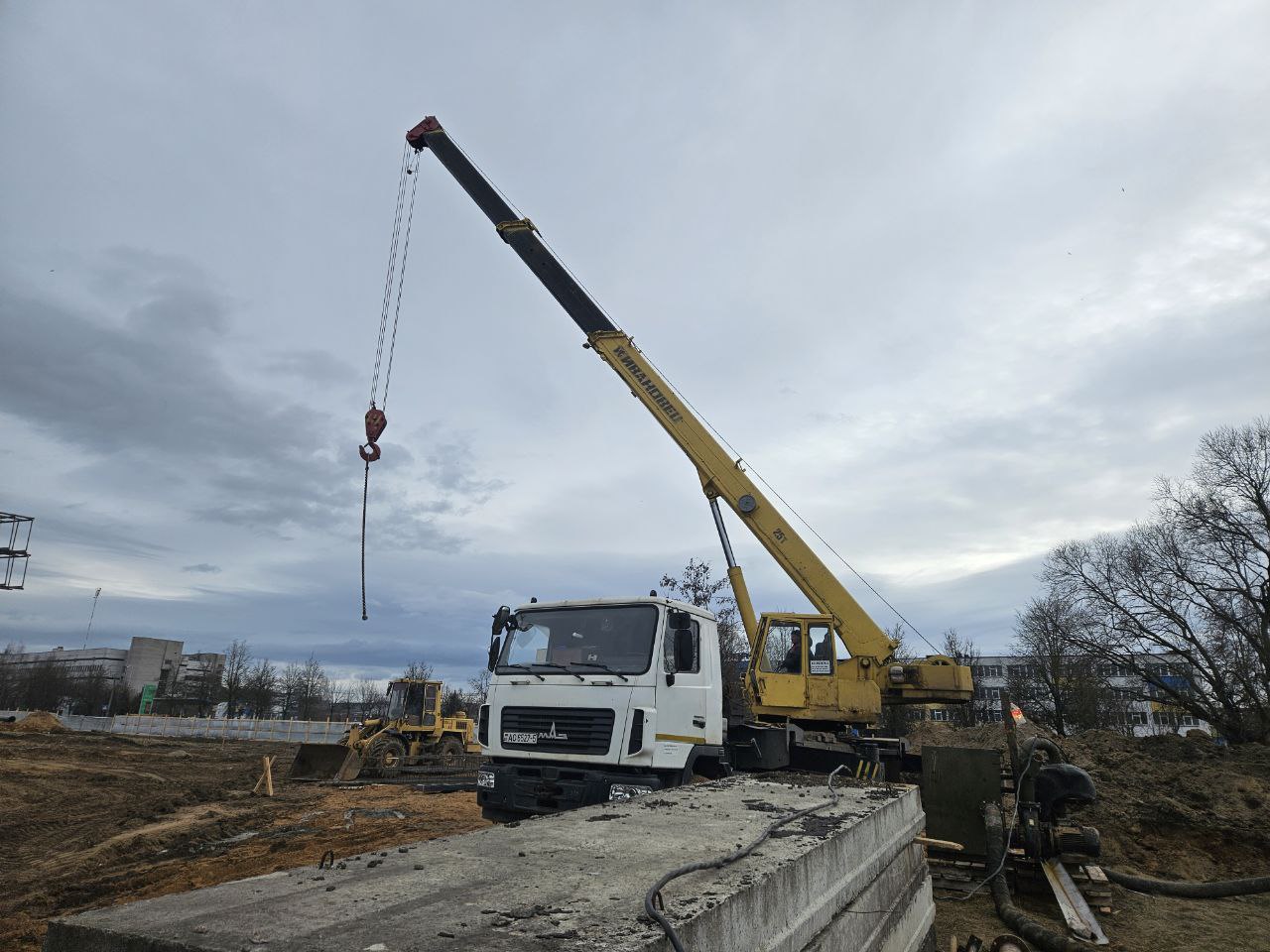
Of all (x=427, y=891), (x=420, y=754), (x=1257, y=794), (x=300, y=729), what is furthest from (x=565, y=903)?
(x=300, y=729)

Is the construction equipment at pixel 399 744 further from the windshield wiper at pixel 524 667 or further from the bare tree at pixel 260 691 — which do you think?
the bare tree at pixel 260 691

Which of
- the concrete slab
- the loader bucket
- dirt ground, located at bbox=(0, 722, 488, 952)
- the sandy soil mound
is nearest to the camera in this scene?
the concrete slab

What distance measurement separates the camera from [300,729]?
4178 centimetres

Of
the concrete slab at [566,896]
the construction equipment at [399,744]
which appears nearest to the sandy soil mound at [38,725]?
the construction equipment at [399,744]

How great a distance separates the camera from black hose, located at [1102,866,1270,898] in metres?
7.66

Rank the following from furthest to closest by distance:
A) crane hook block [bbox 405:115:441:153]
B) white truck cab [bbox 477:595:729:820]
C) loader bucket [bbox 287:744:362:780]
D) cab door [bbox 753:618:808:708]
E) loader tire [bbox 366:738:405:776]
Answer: loader tire [bbox 366:738:405:776]
loader bucket [bbox 287:744:362:780]
crane hook block [bbox 405:115:441:153]
cab door [bbox 753:618:808:708]
white truck cab [bbox 477:595:729:820]

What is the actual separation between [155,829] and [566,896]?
12.0 m

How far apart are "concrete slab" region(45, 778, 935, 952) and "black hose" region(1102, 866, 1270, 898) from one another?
6.14 m

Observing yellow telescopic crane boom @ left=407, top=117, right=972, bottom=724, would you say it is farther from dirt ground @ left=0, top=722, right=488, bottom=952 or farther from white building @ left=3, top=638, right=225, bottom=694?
white building @ left=3, top=638, right=225, bottom=694

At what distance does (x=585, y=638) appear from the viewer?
7477mm

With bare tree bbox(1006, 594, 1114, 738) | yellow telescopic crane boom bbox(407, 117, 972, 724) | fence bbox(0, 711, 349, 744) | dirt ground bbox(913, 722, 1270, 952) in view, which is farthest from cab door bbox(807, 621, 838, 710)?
fence bbox(0, 711, 349, 744)

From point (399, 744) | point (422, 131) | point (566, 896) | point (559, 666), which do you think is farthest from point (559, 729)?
point (399, 744)

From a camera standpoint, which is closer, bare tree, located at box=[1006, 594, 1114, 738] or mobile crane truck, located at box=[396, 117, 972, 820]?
mobile crane truck, located at box=[396, 117, 972, 820]

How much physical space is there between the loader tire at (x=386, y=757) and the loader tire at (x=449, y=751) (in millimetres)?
1758
